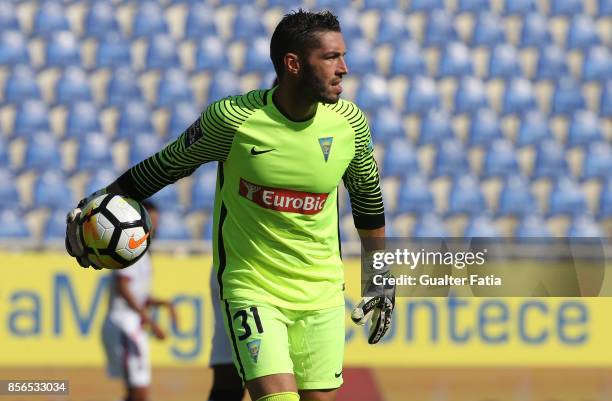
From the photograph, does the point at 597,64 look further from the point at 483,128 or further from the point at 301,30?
the point at 301,30

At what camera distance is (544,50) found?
12016 mm

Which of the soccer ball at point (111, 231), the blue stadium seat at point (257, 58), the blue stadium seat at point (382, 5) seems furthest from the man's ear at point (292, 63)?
the blue stadium seat at point (382, 5)

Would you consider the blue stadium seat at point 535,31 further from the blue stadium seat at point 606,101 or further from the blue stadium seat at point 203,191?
the blue stadium seat at point 203,191

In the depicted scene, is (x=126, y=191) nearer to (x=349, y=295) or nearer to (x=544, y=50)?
(x=349, y=295)

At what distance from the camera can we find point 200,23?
11.8 metres

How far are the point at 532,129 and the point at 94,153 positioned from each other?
4.32 metres

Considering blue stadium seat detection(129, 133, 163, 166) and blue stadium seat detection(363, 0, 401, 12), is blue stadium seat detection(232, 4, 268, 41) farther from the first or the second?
blue stadium seat detection(129, 133, 163, 166)

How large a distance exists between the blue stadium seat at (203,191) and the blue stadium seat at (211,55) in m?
1.39

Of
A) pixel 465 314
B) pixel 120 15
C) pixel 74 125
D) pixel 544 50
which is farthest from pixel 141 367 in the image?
pixel 544 50

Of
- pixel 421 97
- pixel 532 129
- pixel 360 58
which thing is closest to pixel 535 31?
pixel 532 129

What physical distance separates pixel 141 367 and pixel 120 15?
4.89m

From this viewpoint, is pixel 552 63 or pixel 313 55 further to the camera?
pixel 552 63

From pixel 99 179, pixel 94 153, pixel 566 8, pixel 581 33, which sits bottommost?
pixel 99 179

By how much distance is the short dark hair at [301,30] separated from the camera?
4238 mm
